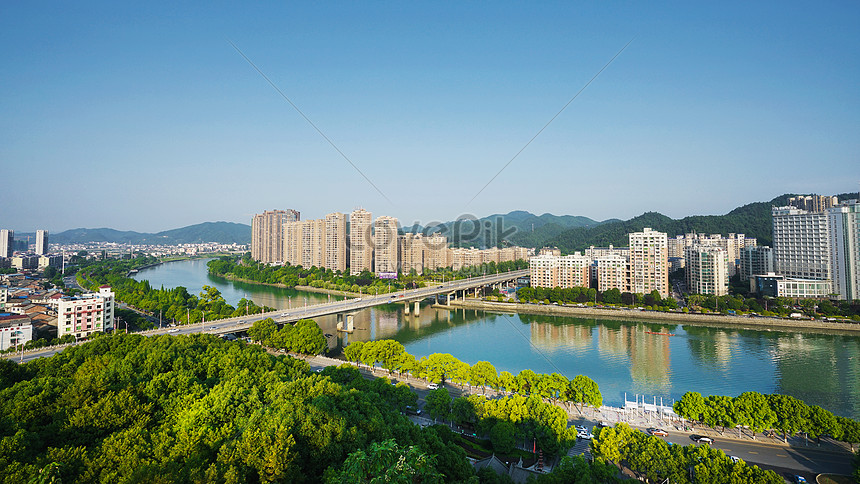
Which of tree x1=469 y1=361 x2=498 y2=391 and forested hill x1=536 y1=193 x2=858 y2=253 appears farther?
forested hill x1=536 y1=193 x2=858 y2=253

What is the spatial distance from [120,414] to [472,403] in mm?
3894

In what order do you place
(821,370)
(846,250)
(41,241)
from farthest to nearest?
1. (41,241)
2. (846,250)
3. (821,370)

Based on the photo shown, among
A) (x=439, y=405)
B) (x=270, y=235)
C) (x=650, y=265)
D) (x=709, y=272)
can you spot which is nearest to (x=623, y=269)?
(x=650, y=265)

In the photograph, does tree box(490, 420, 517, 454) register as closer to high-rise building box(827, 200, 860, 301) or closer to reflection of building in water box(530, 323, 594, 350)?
reflection of building in water box(530, 323, 594, 350)

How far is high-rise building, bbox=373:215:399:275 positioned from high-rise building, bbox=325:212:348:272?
1.99m

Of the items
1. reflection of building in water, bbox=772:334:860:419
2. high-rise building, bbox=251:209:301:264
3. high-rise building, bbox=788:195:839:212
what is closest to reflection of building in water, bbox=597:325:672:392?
reflection of building in water, bbox=772:334:860:419

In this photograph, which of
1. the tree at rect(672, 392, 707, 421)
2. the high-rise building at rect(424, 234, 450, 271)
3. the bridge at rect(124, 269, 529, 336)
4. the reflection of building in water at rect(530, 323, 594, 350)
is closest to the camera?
the tree at rect(672, 392, 707, 421)

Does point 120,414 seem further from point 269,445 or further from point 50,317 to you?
point 50,317

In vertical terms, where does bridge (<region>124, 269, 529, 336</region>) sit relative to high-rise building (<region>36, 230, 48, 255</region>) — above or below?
below

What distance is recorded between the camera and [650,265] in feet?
55.1

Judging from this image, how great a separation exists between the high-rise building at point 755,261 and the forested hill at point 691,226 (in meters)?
7.04

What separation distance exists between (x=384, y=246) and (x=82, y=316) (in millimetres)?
16693

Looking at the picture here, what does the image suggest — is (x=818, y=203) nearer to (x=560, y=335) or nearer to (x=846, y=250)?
(x=846, y=250)

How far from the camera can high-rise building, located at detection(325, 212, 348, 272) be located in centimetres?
2694
